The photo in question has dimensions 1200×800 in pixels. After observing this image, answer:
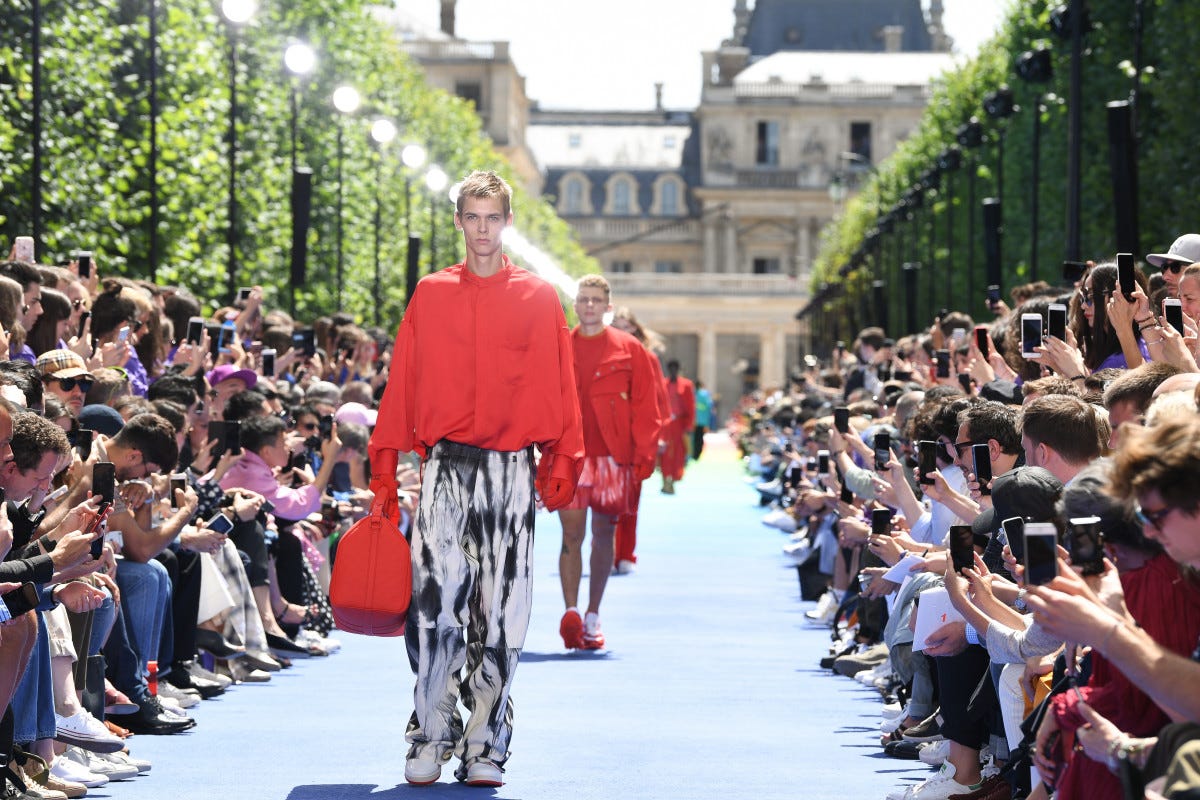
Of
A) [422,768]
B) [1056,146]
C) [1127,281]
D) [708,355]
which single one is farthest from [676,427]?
[708,355]

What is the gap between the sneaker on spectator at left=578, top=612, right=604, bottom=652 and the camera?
43.7 ft

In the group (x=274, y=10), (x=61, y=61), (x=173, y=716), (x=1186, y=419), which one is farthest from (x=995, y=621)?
(x=274, y=10)

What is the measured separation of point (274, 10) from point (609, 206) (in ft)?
337

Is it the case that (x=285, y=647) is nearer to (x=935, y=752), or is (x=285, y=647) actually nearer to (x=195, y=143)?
(x=935, y=752)

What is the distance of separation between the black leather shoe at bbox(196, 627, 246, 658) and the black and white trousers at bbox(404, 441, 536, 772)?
308 centimetres

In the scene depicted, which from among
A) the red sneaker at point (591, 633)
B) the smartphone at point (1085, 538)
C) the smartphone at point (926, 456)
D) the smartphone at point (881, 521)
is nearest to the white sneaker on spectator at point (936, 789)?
the smartphone at point (881, 521)

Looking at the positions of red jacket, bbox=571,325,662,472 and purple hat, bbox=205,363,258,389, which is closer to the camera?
purple hat, bbox=205,363,258,389

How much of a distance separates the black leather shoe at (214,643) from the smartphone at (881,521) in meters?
3.86

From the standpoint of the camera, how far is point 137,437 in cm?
976

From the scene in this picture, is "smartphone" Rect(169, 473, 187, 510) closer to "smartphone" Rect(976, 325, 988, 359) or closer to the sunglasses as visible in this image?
the sunglasses

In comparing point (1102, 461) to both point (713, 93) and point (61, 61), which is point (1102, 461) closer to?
point (61, 61)

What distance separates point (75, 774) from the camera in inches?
325

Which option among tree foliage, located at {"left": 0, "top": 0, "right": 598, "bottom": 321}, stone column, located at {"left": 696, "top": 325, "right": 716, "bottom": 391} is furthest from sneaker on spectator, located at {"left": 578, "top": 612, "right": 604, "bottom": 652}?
stone column, located at {"left": 696, "top": 325, "right": 716, "bottom": 391}

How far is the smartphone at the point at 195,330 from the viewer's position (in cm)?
1305
